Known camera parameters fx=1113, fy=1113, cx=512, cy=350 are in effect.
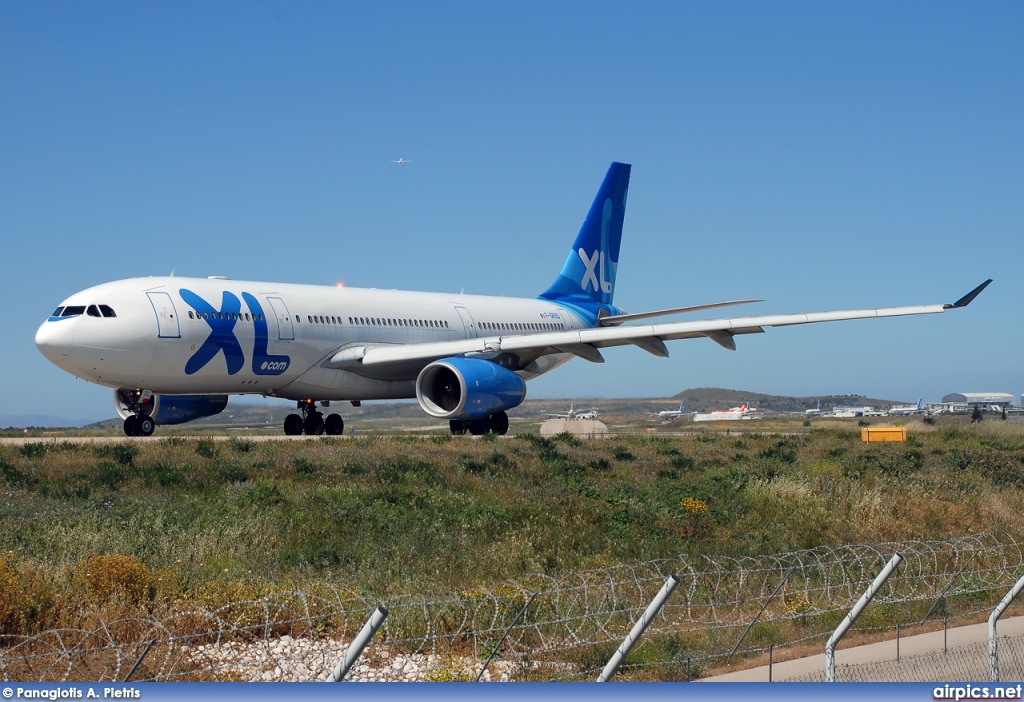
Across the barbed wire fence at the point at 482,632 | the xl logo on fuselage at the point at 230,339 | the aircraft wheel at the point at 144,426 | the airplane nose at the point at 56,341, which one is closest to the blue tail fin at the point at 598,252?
the xl logo on fuselage at the point at 230,339

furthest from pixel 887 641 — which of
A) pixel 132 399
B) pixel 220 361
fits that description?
pixel 132 399

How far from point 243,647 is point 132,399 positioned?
16.9 meters

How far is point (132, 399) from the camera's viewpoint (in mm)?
26016

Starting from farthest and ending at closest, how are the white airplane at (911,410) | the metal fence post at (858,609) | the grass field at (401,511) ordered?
the white airplane at (911,410) < the grass field at (401,511) < the metal fence post at (858,609)

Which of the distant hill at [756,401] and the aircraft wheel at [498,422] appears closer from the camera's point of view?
the aircraft wheel at [498,422]

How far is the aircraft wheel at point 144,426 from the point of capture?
26.5 m

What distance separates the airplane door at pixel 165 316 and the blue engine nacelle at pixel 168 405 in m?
2.27

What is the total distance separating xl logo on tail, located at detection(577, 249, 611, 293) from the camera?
40094 millimetres

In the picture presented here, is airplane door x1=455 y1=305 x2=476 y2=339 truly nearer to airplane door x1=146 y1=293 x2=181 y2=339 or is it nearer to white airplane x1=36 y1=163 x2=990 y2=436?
white airplane x1=36 y1=163 x2=990 y2=436

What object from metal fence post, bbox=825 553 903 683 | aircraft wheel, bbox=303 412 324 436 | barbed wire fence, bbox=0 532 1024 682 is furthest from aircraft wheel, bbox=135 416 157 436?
metal fence post, bbox=825 553 903 683

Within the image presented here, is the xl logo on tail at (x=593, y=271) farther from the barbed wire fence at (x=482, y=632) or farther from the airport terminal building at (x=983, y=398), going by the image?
the airport terminal building at (x=983, y=398)

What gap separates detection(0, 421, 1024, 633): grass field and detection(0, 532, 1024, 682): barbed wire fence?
65cm

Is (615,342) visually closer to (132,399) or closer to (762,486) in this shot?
(762,486)

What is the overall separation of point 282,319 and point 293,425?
17.9 feet
